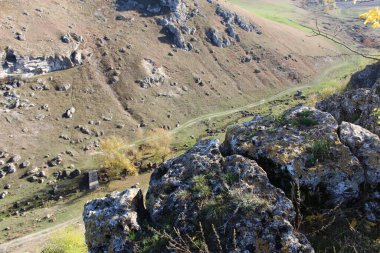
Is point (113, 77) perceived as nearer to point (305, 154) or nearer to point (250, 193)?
point (305, 154)

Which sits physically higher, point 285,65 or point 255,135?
A: point 255,135

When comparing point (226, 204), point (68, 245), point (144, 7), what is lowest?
point (144, 7)

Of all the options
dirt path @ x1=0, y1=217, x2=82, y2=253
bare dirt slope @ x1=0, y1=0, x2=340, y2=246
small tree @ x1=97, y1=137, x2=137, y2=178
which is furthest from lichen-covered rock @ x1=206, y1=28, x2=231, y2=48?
dirt path @ x1=0, y1=217, x2=82, y2=253

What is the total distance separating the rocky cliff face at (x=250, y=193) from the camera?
11625mm

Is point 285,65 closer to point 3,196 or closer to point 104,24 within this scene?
point 104,24

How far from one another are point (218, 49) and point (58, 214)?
113 metres

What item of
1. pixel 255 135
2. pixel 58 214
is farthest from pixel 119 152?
pixel 255 135

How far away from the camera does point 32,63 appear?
113188 mm

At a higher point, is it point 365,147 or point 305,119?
point 365,147

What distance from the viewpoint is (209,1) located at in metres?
179

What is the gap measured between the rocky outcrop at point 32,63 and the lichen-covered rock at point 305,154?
113 meters

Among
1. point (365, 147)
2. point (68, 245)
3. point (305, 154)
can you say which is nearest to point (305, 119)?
point (305, 154)

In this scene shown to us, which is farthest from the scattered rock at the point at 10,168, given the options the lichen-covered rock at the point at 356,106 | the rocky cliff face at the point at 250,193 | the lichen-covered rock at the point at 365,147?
the lichen-covered rock at the point at 365,147

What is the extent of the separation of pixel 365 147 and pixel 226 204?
7021 millimetres
